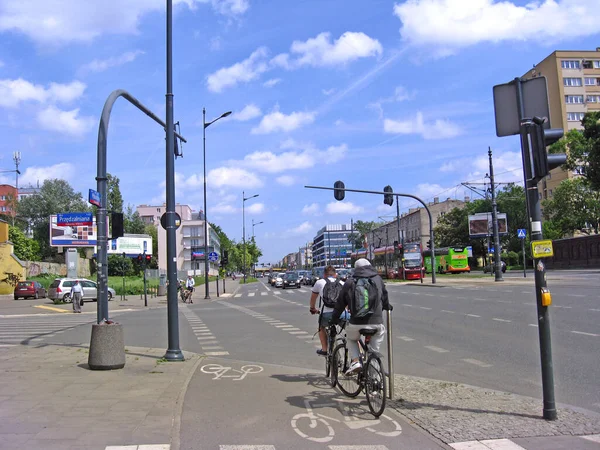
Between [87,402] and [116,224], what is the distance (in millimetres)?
4415

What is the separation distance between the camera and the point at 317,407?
20.9ft

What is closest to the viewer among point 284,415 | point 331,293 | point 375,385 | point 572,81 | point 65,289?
point 375,385

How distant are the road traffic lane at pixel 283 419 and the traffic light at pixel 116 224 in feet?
12.1

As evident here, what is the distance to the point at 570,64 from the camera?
79188 mm

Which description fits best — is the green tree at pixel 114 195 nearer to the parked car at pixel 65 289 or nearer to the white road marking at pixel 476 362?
the parked car at pixel 65 289

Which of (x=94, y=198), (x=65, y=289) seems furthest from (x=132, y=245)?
(x=94, y=198)

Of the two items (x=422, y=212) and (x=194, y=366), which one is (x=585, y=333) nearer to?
(x=194, y=366)

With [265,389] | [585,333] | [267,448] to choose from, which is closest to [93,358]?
[265,389]

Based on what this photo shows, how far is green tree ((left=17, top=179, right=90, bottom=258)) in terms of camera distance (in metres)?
84.1

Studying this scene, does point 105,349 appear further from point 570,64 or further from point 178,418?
point 570,64

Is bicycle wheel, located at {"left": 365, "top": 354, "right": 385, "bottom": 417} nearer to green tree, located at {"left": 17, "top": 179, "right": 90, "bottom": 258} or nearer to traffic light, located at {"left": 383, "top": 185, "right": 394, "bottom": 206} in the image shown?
traffic light, located at {"left": 383, "top": 185, "right": 394, "bottom": 206}

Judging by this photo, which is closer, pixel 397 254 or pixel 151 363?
pixel 151 363

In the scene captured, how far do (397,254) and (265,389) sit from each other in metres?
44.4

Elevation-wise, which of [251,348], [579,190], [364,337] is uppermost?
[579,190]
